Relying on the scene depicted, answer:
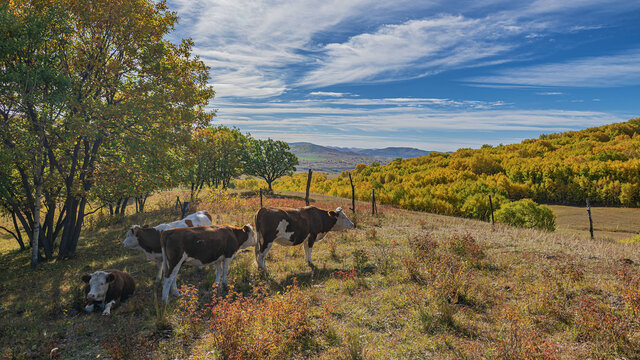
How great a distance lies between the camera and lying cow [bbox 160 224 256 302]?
7254 mm

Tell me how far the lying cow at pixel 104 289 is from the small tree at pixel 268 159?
45243 millimetres

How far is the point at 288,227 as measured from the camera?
32.7ft

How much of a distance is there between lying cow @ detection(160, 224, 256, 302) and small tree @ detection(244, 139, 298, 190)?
4472 cm

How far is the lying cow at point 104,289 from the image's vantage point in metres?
6.95

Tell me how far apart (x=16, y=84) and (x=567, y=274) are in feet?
59.9

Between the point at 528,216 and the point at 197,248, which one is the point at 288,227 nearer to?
the point at 197,248

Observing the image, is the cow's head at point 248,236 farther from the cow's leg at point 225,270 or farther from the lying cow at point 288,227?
the cow's leg at point 225,270

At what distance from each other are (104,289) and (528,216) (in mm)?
28885

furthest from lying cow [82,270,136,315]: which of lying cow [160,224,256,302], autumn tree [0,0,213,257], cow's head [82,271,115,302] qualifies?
autumn tree [0,0,213,257]

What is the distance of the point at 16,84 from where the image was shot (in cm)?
959

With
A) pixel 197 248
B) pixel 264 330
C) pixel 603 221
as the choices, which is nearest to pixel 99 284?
pixel 197 248

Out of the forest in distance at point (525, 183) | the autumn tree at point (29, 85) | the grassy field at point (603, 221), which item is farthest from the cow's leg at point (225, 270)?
the forest in distance at point (525, 183)

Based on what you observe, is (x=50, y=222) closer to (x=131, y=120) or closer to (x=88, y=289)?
(x=131, y=120)

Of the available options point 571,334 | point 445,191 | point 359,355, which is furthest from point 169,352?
point 445,191
